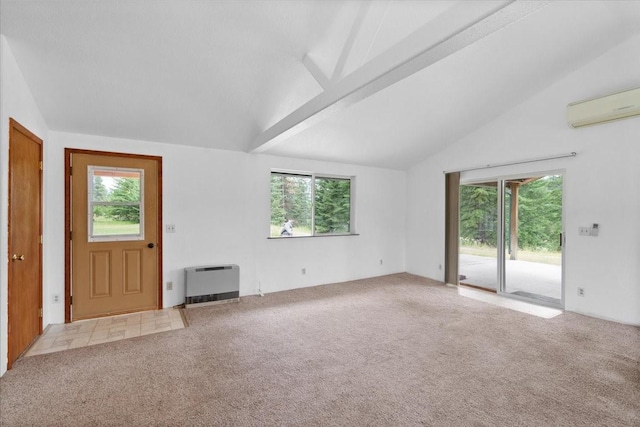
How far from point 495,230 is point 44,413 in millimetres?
5713

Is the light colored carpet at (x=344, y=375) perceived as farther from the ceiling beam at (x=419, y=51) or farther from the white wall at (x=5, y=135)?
the ceiling beam at (x=419, y=51)

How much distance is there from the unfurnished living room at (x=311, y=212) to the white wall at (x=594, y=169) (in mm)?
24

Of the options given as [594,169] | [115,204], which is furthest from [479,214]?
[115,204]

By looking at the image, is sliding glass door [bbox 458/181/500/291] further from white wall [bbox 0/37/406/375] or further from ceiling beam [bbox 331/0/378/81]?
ceiling beam [bbox 331/0/378/81]

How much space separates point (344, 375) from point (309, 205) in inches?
129

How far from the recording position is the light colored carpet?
1954mm

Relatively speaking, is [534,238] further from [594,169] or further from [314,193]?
[314,193]

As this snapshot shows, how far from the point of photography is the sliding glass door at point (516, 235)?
436 cm

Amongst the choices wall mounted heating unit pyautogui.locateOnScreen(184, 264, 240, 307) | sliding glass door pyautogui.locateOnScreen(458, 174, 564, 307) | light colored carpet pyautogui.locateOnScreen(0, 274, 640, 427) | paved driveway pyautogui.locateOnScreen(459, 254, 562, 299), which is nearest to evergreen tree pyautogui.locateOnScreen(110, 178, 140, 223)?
wall mounted heating unit pyautogui.locateOnScreen(184, 264, 240, 307)

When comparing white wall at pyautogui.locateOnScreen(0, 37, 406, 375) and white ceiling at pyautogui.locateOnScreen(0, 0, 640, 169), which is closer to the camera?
white ceiling at pyautogui.locateOnScreen(0, 0, 640, 169)

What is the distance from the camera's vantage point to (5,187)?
94.3 inches

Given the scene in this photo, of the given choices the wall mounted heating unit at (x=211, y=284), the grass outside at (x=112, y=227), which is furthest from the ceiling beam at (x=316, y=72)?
the grass outside at (x=112, y=227)

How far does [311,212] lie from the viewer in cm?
533

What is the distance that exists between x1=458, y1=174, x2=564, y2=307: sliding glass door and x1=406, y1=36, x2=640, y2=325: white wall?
243 millimetres
